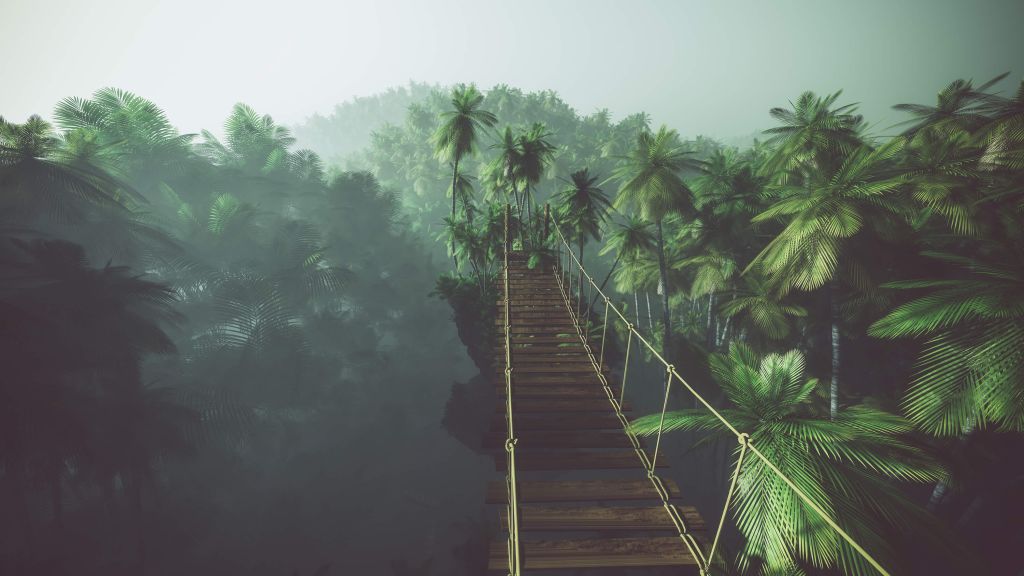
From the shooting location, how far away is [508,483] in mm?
3385

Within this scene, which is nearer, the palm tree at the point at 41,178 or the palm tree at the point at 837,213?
the palm tree at the point at 837,213

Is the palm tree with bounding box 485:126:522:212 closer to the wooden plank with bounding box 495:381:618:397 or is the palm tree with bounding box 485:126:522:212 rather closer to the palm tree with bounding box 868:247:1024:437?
the wooden plank with bounding box 495:381:618:397

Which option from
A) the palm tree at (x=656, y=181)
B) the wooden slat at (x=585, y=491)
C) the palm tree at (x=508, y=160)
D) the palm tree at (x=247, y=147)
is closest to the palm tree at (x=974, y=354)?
the wooden slat at (x=585, y=491)

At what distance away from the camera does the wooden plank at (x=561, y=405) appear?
188 inches

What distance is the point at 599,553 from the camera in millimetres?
2998

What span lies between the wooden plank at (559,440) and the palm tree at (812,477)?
12.4 inches

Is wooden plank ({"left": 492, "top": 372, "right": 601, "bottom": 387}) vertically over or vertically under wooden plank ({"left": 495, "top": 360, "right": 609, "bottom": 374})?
under

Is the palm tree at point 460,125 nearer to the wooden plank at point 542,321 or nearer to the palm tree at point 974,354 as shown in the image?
the wooden plank at point 542,321

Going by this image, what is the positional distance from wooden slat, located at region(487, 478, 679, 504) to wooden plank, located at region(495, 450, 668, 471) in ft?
0.83

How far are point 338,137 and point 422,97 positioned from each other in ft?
87.7

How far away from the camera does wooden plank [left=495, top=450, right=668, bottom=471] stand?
12.8ft

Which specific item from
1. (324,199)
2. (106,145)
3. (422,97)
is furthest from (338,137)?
(106,145)

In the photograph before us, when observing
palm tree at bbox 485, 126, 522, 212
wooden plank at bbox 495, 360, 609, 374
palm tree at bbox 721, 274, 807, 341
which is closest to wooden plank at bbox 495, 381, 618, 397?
wooden plank at bbox 495, 360, 609, 374

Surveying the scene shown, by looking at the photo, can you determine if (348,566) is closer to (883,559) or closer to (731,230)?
(883,559)
